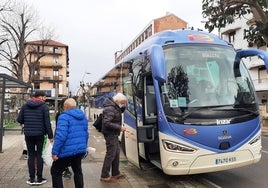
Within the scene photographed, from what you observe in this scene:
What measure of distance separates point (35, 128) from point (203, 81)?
11.7 ft

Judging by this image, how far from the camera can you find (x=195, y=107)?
7.47 m

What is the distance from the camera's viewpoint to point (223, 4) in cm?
2648

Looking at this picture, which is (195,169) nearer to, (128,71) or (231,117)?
(231,117)

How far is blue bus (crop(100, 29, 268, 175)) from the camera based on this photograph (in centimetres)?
730

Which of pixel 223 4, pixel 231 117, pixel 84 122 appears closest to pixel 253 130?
pixel 231 117

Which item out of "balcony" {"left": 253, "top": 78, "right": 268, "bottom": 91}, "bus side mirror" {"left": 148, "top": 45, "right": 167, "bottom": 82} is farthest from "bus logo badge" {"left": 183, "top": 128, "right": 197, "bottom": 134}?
"balcony" {"left": 253, "top": 78, "right": 268, "bottom": 91}

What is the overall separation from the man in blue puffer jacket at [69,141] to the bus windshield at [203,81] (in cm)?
191

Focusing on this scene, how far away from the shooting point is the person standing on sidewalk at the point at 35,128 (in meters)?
7.84

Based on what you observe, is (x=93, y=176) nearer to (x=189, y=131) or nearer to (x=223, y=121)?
(x=189, y=131)

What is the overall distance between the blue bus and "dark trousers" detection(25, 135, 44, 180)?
2.08 meters

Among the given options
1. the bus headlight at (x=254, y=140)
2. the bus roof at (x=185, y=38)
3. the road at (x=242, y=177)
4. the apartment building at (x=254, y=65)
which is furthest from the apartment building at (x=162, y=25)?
the bus headlight at (x=254, y=140)

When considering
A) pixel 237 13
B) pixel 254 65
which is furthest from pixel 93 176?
pixel 254 65

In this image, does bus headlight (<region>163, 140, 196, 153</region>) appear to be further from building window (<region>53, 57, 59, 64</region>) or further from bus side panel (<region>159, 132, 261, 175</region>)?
building window (<region>53, 57, 59, 64</region>)

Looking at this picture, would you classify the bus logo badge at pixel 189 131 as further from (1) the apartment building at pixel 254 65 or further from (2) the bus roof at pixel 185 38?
(1) the apartment building at pixel 254 65
